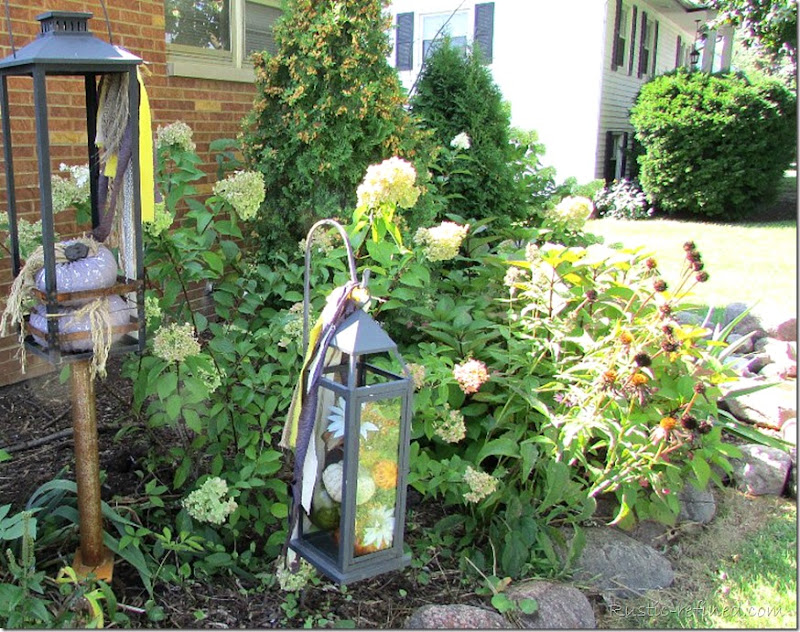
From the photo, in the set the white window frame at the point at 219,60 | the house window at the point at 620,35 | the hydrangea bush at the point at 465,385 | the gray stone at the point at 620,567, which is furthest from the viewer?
the house window at the point at 620,35

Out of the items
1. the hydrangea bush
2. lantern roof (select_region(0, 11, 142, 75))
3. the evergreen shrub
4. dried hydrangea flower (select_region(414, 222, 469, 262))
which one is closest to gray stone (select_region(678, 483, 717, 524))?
the hydrangea bush

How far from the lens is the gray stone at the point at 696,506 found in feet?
11.5

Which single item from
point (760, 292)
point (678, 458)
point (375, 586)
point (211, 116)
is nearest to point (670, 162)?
point (760, 292)

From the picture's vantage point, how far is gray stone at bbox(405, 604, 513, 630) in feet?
7.89

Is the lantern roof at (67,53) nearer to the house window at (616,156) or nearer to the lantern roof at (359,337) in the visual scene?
the lantern roof at (359,337)

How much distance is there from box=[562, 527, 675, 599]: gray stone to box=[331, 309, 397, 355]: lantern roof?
159 centimetres

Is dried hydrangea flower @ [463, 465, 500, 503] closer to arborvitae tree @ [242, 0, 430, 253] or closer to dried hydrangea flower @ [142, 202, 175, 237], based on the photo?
dried hydrangea flower @ [142, 202, 175, 237]

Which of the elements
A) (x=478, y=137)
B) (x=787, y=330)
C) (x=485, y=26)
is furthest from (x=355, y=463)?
(x=485, y=26)

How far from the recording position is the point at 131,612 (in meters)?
2.32

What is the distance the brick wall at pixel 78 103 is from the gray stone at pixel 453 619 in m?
2.44

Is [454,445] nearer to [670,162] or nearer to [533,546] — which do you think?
[533,546]

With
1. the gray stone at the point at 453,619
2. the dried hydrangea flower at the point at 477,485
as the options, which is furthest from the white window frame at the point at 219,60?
the gray stone at the point at 453,619

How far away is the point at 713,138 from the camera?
12.1 m

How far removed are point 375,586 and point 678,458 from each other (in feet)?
4.47
